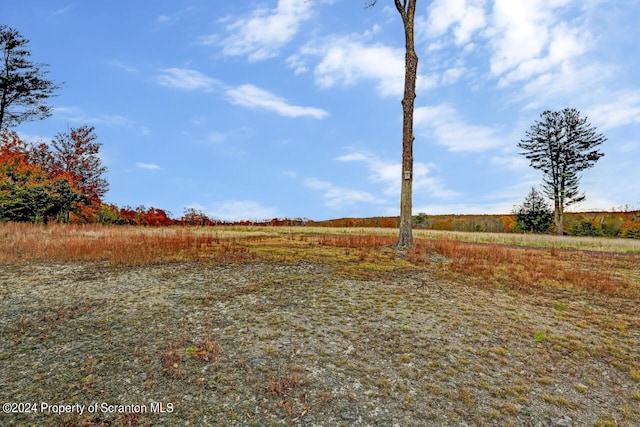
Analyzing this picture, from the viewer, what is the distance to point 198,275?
8062 millimetres

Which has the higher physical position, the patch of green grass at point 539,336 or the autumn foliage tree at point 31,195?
the autumn foliage tree at point 31,195

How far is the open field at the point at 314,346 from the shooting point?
3.38m

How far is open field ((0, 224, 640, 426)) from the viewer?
3.38 metres

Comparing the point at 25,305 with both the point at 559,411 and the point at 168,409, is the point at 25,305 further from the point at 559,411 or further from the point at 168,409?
the point at 559,411

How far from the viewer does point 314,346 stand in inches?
176

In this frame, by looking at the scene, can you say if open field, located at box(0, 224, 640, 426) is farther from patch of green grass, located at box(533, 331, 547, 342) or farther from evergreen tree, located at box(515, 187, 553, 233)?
evergreen tree, located at box(515, 187, 553, 233)

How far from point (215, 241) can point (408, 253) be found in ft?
24.3

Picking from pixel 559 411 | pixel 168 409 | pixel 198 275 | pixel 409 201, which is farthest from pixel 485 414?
pixel 409 201

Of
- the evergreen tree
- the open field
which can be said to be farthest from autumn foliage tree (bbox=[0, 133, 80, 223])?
the evergreen tree

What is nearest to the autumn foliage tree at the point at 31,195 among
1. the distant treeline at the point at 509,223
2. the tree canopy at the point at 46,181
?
the tree canopy at the point at 46,181

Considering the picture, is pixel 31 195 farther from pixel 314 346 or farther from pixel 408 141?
pixel 314 346

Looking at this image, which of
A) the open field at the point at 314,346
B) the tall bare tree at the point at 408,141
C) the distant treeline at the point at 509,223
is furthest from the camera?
the distant treeline at the point at 509,223

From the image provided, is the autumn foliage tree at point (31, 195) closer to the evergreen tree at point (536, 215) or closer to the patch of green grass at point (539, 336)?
the patch of green grass at point (539, 336)

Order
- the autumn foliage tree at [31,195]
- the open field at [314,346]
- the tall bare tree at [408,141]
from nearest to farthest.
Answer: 1. the open field at [314,346]
2. the tall bare tree at [408,141]
3. the autumn foliage tree at [31,195]
